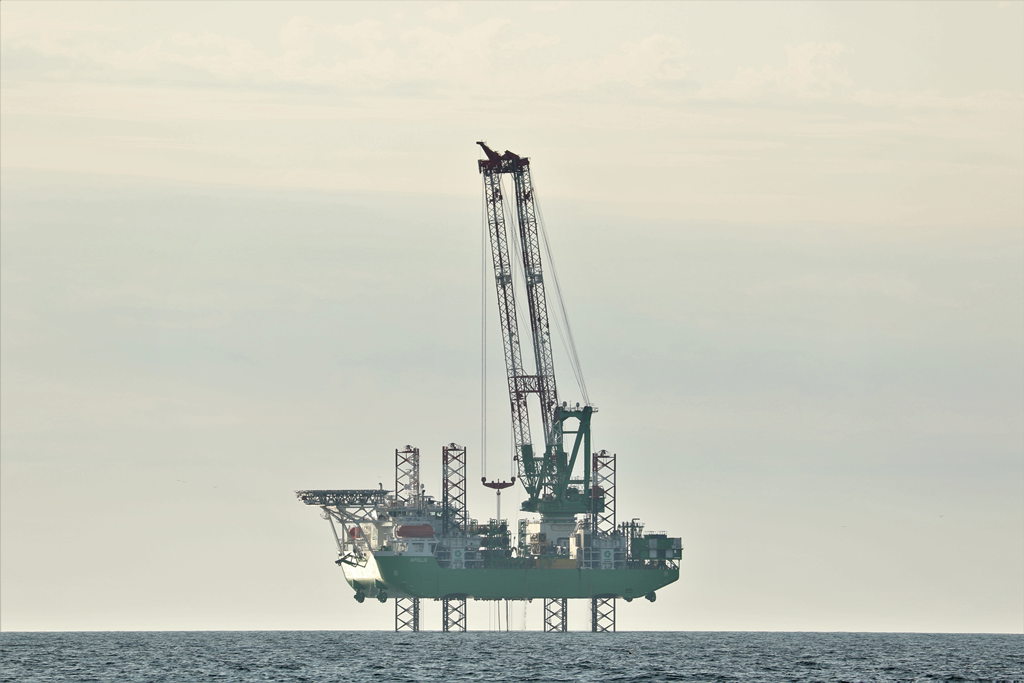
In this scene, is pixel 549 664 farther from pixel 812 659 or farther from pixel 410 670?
pixel 812 659

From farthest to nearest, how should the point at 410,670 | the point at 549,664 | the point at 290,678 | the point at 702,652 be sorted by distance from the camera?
the point at 702,652 < the point at 549,664 < the point at 410,670 < the point at 290,678

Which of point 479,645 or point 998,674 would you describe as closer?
point 998,674

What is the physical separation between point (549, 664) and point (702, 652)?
4299 cm

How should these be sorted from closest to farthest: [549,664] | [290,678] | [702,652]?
1. [290,678]
2. [549,664]
3. [702,652]

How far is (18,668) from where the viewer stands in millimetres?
151625

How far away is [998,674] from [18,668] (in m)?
83.4

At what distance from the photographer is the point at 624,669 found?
14288 centimetres

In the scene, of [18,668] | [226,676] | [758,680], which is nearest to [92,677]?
[226,676]

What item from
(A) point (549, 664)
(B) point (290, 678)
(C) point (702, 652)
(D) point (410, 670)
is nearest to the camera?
(B) point (290, 678)

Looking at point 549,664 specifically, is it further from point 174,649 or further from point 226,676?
point 174,649

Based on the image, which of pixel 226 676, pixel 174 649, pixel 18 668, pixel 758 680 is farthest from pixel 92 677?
pixel 174 649

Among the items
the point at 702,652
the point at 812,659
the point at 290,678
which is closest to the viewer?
the point at 290,678

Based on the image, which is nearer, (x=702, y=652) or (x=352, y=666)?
(x=352, y=666)

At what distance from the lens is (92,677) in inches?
5310
